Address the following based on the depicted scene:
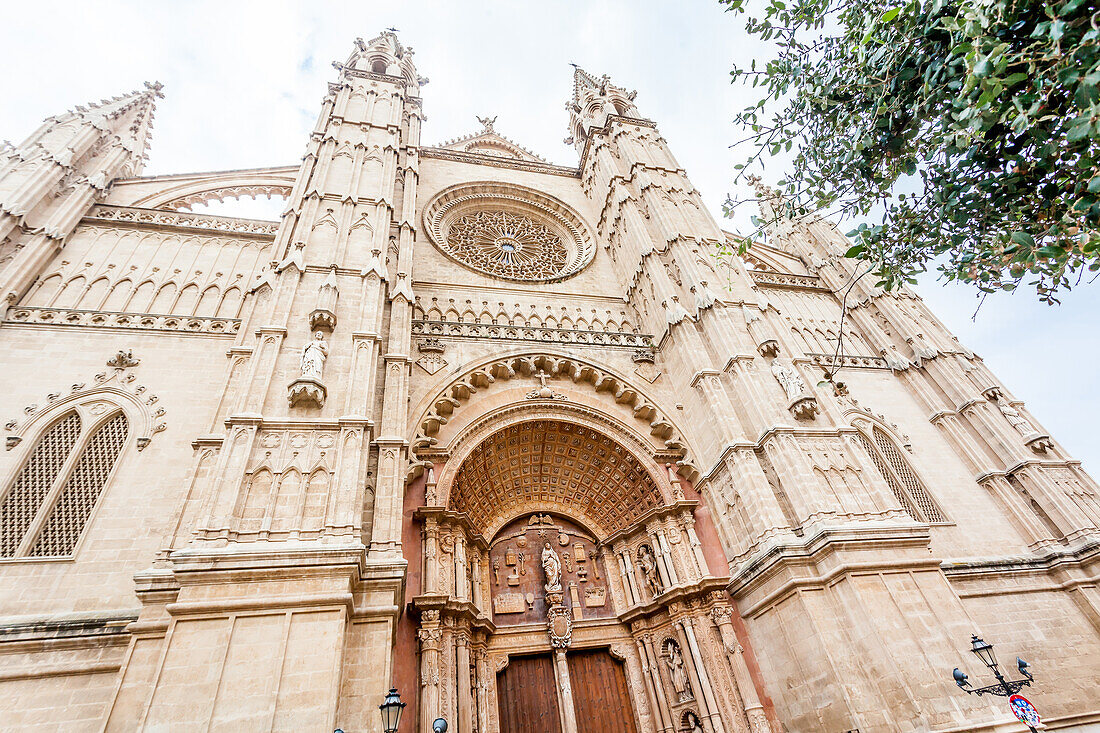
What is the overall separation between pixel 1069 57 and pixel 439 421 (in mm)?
10364

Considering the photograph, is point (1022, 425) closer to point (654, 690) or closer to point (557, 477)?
point (654, 690)

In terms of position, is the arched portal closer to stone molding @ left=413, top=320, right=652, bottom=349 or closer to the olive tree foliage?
stone molding @ left=413, top=320, right=652, bottom=349

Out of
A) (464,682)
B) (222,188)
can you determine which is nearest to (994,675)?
(464,682)

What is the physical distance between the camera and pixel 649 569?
1158 centimetres

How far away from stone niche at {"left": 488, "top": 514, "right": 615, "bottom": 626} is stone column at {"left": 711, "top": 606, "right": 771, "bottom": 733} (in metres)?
2.64

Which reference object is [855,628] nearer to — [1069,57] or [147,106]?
[1069,57]

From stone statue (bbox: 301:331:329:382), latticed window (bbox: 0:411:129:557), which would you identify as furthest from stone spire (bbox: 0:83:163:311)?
stone statue (bbox: 301:331:329:382)

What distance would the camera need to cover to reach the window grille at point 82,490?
8.75 meters

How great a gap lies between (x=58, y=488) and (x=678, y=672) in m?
11.9

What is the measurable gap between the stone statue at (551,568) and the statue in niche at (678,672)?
8.52 feet

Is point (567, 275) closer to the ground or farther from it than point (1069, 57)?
farther from it

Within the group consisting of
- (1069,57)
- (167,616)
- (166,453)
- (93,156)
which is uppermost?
(93,156)

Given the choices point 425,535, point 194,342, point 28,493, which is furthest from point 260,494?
point 194,342

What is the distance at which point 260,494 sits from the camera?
26.5 feet
